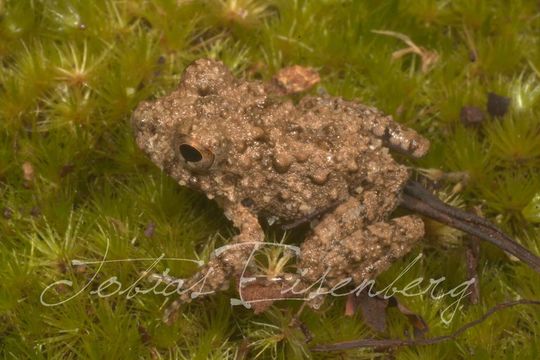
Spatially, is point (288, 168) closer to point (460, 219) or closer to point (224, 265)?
point (224, 265)

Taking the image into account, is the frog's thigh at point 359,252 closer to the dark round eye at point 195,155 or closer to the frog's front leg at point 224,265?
the frog's front leg at point 224,265

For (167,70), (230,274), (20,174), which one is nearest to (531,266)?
(230,274)

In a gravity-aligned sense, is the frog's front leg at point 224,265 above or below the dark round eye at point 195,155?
below

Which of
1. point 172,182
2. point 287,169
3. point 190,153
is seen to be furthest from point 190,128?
point 287,169

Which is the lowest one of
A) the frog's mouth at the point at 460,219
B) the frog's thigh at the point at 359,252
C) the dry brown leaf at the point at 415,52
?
the frog's thigh at the point at 359,252

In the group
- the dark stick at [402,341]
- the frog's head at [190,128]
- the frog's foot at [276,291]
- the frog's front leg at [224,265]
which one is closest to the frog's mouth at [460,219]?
the dark stick at [402,341]

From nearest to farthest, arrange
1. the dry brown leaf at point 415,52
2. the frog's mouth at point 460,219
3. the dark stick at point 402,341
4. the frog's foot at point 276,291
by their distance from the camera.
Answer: the dark stick at point 402,341 < the frog's foot at point 276,291 < the frog's mouth at point 460,219 < the dry brown leaf at point 415,52

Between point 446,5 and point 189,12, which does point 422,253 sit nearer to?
point 446,5
